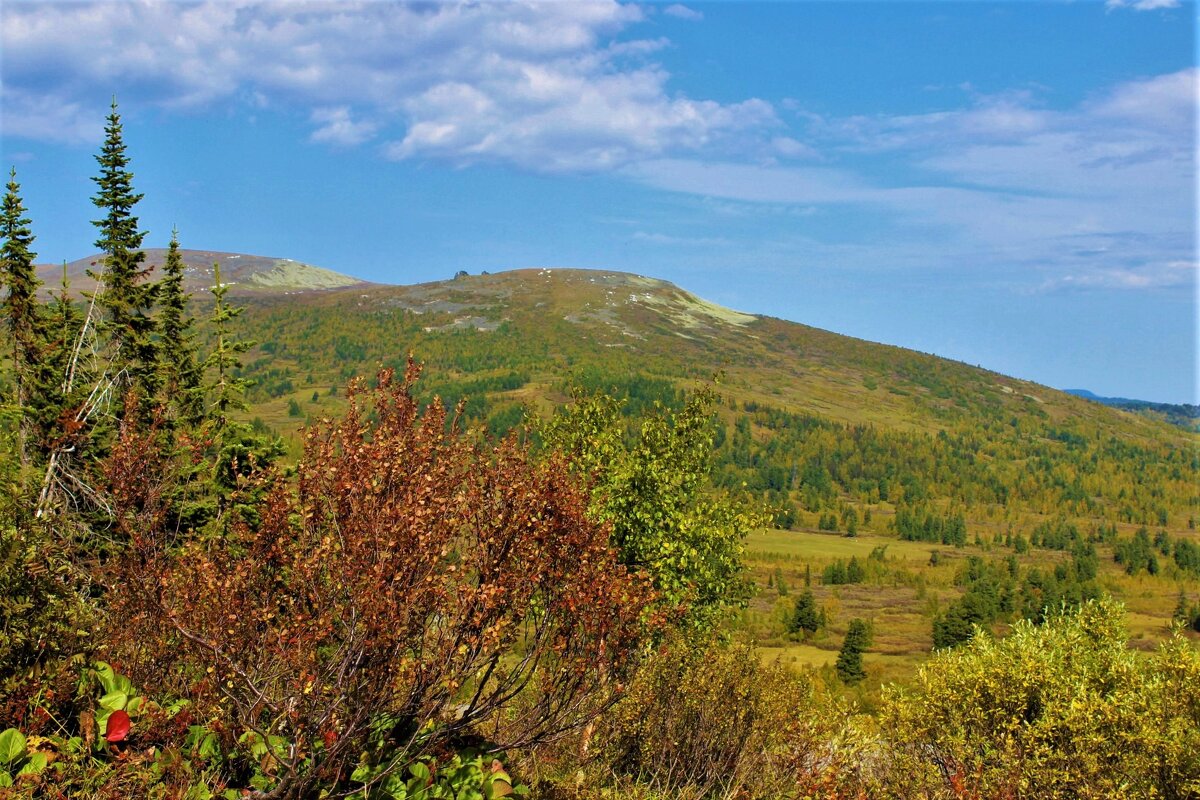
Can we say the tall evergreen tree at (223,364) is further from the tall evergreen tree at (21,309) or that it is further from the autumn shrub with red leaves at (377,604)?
the autumn shrub with red leaves at (377,604)

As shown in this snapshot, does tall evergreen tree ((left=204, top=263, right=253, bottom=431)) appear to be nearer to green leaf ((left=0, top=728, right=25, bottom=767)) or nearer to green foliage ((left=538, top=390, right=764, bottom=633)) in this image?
green foliage ((left=538, top=390, right=764, bottom=633))

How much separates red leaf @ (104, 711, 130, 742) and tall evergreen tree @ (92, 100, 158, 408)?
2892 cm

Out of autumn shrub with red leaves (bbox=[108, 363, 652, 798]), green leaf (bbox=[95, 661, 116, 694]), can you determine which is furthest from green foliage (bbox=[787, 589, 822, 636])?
green leaf (bbox=[95, 661, 116, 694])

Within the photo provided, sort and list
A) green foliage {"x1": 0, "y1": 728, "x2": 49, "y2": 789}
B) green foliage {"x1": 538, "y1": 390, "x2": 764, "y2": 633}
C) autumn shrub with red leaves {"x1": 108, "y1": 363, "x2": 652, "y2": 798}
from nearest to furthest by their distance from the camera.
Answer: autumn shrub with red leaves {"x1": 108, "y1": 363, "x2": 652, "y2": 798}, green foliage {"x1": 0, "y1": 728, "x2": 49, "y2": 789}, green foliage {"x1": 538, "y1": 390, "x2": 764, "y2": 633}

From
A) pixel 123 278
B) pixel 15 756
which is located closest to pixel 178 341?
pixel 123 278

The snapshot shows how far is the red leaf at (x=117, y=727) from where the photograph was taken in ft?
31.0

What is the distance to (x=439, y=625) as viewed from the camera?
9070mm

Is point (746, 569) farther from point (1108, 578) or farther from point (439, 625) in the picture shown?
point (1108, 578)

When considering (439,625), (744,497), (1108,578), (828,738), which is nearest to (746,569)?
(744,497)

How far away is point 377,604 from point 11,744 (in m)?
4.19

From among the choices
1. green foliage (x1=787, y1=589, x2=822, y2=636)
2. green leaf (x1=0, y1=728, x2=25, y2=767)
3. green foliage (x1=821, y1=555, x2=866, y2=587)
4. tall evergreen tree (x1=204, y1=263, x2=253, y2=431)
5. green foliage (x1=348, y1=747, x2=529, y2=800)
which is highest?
tall evergreen tree (x1=204, y1=263, x2=253, y2=431)

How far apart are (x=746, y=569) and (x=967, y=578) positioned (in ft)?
635

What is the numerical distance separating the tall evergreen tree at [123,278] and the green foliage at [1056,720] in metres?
32.0

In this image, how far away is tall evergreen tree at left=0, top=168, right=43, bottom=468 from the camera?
99.5ft
